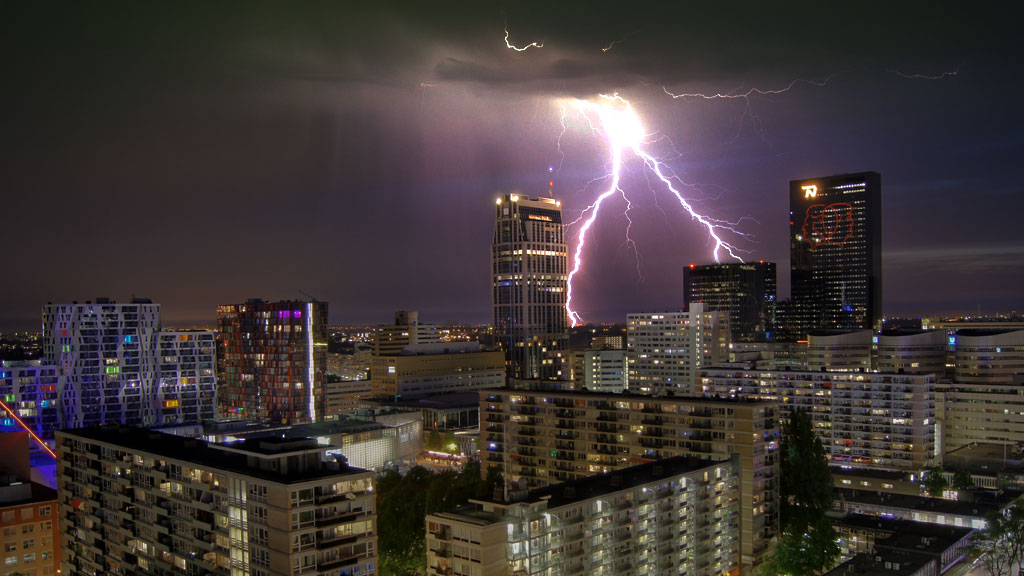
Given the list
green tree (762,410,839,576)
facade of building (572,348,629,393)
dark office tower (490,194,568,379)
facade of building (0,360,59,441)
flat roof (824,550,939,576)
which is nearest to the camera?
flat roof (824,550,939,576)

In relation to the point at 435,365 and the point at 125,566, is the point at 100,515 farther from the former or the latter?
the point at 435,365

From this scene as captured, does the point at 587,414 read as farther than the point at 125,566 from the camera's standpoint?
Yes

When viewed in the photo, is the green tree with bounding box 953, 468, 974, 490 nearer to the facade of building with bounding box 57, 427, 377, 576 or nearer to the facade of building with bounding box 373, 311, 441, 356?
the facade of building with bounding box 57, 427, 377, 576

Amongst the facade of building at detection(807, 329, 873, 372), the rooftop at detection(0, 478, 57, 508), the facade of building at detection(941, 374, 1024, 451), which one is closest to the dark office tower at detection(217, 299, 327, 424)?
the rooftop at detection(0, 478, 57, 508)

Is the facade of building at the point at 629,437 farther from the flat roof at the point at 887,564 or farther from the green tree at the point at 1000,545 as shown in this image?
the green tree at the point at 1000,545

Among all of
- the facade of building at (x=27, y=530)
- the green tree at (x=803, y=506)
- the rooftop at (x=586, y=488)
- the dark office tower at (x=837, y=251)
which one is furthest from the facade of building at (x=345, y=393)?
the dark office tower at (x=837, y=251)

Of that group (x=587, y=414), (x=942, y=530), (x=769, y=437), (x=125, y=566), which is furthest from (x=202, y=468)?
(x=942, y=530)

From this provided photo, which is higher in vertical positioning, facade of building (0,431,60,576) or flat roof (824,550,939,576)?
facade of building (0,431,60,576)

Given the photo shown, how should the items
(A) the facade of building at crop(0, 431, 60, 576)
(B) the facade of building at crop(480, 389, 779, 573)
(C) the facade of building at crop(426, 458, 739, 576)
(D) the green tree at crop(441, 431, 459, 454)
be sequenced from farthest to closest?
(D) the green tree at crop(441, 431, 459, 454)
(B) the facade of building at crop(480, 389, 779, 573)
(A) the facade of building at crop(0, 431, 60, 576)
(C) the facade of building at crop(426, 458, 739, 576)
